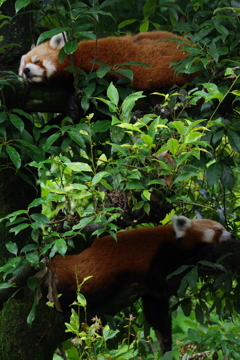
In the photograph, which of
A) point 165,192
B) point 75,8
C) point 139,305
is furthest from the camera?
point 139,305

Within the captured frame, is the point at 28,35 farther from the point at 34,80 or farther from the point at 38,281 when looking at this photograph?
the point at 38,281

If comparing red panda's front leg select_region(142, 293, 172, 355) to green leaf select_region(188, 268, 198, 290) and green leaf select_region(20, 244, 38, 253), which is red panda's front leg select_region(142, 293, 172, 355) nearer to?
green leaf select_region(188, 268, 198, 290)

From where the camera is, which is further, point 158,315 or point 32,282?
point 158,315

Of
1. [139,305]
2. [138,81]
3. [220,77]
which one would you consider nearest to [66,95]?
[138,81]

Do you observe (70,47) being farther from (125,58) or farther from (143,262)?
(143,262)

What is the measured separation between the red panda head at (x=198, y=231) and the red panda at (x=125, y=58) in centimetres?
80

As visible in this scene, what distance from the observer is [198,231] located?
111 inches

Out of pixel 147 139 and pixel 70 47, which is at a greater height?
pixel 70 47

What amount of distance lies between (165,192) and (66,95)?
869mm

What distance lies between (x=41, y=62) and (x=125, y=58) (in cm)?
49

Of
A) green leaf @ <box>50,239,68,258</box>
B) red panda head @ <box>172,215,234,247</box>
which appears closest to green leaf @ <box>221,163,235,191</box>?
red panda head @ <box>172,215,234,247</box>

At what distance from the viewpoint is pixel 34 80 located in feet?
8.45

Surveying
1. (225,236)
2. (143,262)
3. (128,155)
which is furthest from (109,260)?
(128,155)

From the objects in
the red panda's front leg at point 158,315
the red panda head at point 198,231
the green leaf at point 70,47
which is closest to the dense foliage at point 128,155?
the green leaf at point 70,47
